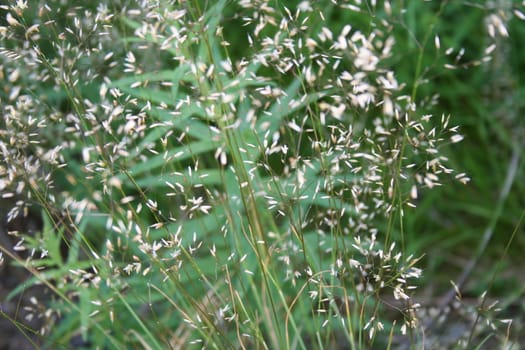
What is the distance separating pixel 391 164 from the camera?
1572 millimetres

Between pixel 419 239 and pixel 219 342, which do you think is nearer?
pixel 219 342

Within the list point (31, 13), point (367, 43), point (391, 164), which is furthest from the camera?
point (31, 13)

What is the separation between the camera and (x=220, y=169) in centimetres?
155

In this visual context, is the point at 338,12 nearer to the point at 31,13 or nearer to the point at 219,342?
the point at 31,13

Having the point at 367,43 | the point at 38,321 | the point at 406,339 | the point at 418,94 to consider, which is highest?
the point at 367,43

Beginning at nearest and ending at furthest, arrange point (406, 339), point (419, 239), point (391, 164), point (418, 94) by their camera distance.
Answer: point (391, 164) < point (406, 339) < point (419, 239) < point (418, 94)

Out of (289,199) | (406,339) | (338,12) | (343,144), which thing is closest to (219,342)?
(289,199)

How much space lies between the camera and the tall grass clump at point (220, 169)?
1536 mm

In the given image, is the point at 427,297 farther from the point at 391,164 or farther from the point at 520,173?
the point at 391,164

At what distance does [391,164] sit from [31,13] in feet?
5.11

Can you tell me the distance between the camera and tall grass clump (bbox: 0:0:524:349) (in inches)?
60.5

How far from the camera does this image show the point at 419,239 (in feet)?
9.19

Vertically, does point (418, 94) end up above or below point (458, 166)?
above

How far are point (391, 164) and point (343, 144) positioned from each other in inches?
4.3
